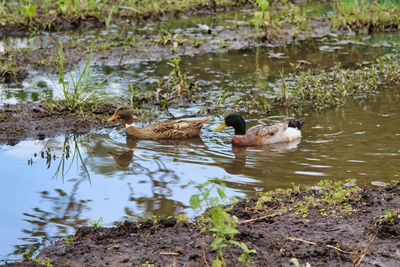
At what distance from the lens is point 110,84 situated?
11.8 metres

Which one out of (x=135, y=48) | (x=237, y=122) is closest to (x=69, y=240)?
(x=237, y=122)

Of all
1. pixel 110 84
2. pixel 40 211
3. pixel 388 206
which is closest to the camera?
pixel 388 206

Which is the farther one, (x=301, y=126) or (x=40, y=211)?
(x=301, y=126)

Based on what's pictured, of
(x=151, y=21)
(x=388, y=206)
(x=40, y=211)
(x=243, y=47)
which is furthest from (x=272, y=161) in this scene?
(x=151, y=21)

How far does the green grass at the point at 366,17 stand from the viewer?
16125 millimetres

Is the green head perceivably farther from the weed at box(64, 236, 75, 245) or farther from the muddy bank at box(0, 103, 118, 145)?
the weed at box(64, 236, 75, 245)

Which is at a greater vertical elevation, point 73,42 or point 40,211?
point 73,42

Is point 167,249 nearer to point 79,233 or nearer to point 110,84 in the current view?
point 79,233

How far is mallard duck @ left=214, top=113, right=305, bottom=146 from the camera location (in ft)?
28.9

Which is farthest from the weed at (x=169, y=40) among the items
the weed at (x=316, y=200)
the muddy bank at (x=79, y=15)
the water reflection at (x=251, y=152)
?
the weed at (x=316, y=200)

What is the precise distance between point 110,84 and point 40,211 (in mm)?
5861

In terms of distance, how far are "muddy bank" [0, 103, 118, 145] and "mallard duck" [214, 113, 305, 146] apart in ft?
7.64

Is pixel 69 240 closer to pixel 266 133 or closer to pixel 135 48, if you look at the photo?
pixel 266 133

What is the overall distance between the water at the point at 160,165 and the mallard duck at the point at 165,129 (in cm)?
14
